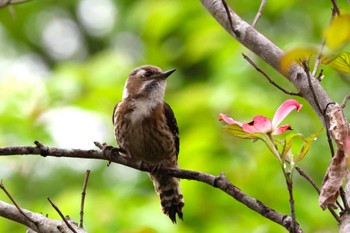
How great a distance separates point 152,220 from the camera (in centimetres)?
503

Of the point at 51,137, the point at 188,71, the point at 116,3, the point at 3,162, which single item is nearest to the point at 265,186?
the point at 51,137

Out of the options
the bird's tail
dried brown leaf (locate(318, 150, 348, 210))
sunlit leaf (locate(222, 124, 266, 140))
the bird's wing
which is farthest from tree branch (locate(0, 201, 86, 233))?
the bird's wing

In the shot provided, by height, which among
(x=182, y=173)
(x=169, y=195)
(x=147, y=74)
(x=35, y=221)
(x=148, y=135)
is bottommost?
(x=182, y=173)

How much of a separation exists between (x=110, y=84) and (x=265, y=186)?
1737mm

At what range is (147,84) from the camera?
200 inches

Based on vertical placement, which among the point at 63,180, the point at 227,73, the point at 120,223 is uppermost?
the point at 63,180

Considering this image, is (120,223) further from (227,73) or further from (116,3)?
(116,3)

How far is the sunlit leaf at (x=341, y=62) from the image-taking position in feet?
7.63

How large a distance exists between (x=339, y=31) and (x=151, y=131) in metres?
2.88

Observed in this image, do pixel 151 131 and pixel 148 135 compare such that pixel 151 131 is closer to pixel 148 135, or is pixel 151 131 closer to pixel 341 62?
pixel 148 135

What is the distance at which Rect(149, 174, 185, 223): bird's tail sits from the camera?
4914mm

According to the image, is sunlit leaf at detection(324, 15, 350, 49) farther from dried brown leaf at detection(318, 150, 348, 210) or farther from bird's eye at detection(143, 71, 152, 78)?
bird's eye at detection(143, 71, 152, 78)

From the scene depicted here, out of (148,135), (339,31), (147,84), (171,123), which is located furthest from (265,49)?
(147,84)

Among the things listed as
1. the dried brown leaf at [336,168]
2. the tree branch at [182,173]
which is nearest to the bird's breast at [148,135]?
the tree branch at [182,173]
